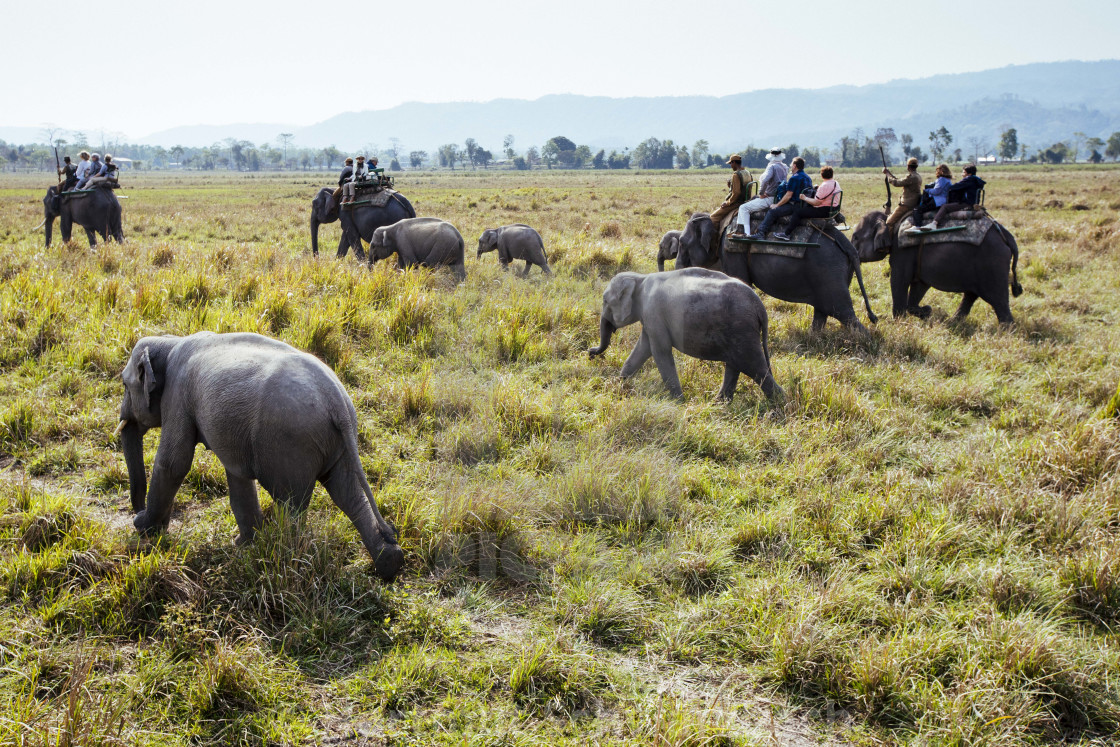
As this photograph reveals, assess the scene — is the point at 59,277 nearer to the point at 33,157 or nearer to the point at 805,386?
the point at 805,386

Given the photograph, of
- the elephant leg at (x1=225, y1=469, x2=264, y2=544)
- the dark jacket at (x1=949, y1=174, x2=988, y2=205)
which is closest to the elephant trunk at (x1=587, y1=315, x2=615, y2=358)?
the elephant leg at (x1=225, y1=469, x2=264, y2=544)

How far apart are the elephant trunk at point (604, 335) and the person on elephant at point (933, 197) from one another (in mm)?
5588

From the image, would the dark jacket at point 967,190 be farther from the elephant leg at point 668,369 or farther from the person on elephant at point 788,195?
the elephant leg at point 668,369

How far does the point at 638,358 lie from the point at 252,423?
487cm

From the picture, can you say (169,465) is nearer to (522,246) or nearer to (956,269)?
(956,269)

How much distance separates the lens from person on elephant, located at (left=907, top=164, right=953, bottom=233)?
11023 mm

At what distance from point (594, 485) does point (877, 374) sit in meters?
4.63

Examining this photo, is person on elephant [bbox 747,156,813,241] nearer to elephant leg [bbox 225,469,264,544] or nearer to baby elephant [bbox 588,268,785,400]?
baby elephant [bbox 588,268,785,400]

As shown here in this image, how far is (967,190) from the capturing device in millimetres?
10844

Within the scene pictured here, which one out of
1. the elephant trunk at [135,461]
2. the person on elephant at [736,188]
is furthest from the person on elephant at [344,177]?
the elephant trunk at [135,461]

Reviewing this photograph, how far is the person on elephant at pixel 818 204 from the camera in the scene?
963 centimetres

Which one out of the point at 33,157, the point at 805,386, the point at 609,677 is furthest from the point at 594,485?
the point at 33,157

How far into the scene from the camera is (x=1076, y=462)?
552cm

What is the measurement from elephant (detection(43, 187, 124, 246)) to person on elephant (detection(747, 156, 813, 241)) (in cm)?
1443
